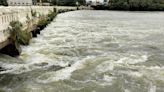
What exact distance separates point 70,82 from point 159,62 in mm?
5350

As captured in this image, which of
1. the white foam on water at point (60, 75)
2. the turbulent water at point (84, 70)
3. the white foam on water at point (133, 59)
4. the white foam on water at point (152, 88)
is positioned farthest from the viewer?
the white foam on water at point (133, 59)

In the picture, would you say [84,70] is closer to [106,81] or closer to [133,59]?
[106,81]

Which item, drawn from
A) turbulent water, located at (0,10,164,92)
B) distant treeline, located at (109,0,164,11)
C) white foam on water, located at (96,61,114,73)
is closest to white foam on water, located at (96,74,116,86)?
turbulent water, located at (0,10,164,92)

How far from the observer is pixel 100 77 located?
12.3 m

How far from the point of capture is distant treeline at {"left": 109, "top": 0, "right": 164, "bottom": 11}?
381 feet

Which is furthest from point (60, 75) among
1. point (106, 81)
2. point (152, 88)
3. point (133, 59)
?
point (133, 59)

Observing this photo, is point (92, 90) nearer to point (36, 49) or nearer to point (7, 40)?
point (7, 40)

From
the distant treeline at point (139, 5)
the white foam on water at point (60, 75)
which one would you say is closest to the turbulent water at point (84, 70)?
the white foam on water at point (60, 75)

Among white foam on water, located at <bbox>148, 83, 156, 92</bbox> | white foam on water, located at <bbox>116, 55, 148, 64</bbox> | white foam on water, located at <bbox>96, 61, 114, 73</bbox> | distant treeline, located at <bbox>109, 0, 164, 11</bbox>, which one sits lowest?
distant treeline, located at <bbox>109, 0, 164, 11</bbox>

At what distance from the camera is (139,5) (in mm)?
116812

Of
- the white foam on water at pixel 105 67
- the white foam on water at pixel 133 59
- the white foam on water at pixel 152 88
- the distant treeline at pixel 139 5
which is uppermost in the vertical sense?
the white foam on water at pixel 152 88

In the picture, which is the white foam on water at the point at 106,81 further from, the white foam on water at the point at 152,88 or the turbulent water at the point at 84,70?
the white foam on water at the point at 152,88

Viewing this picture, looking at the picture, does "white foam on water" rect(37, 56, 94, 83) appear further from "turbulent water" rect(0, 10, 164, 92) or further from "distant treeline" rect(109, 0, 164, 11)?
"distant treeline" rect(109, 0, 164, 11)

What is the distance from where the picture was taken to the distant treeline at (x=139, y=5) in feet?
381
